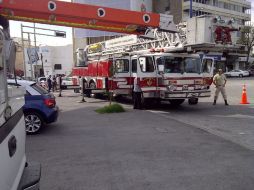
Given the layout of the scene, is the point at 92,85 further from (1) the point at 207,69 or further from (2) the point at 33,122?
(2) the point at 33,122

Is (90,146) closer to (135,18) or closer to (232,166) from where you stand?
(232,166)

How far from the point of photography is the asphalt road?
5.80 meters

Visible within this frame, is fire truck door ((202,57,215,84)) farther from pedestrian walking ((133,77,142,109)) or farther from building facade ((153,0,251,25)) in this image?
building facade ((153,0,251,25))

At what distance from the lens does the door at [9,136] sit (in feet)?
8.80

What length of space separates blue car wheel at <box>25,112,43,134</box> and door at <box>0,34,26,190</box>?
267 inches

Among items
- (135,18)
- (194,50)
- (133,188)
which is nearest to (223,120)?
(194,50)

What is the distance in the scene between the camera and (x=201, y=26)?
1370 cm

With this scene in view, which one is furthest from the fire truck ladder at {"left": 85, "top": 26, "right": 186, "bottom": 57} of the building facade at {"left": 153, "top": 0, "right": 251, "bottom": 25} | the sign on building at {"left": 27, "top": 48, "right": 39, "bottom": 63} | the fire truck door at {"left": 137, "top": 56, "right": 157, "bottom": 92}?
the building facade at {"left": 153, "top": 0, "right": 251, "bottom": 25}

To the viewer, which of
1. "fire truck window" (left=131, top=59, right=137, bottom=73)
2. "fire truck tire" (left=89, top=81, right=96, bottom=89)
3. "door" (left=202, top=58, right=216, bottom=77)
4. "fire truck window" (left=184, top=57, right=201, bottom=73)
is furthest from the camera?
"fire truck tire" (left=89, top=81, right=96, bottom=89)

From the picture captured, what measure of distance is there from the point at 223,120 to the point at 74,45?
66.1 m

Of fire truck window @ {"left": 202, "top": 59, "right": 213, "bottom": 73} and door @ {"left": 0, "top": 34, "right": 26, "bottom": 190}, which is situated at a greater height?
fire truck window @ {"left": 202, "top": 59, "right": 213, "bottom": 73}

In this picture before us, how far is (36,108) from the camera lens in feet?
33.5

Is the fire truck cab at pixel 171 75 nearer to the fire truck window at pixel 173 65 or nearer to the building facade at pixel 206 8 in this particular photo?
the fire truck window at pixel 173 65

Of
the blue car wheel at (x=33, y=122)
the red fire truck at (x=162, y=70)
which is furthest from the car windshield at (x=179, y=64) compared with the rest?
the blue car wheel at (x=33, y=122)
